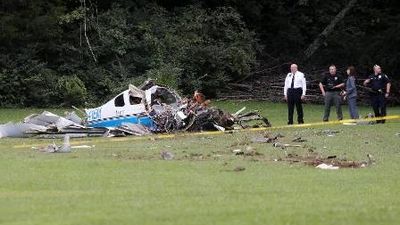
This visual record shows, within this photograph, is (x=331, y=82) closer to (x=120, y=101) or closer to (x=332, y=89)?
(x=332, y=89)

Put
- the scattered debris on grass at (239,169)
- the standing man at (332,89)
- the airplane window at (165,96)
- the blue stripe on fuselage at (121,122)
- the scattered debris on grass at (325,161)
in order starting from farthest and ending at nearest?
the standing man at (332,89)
the airplane window at (165,96)
the blue stripe on fuselage at (121,122)
the scattered debris on grass at (325,161)
the scattered debris on grass at (239,169)

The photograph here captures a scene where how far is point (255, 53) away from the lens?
1702 inches

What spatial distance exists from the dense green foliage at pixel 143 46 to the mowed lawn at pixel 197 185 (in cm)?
1801

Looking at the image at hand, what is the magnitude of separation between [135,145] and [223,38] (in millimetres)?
23755

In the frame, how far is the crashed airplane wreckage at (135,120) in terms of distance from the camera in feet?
73.4

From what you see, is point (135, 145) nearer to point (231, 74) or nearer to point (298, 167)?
point (298, 167)

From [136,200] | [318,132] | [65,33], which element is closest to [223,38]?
[65,33]

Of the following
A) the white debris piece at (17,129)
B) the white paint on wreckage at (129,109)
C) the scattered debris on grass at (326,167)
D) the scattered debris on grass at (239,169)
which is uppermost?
the white paint on wreckage at (129,109)

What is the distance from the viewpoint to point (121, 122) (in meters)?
23.5

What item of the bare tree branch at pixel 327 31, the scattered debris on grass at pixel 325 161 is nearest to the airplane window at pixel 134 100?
the scattered debris on grass at pixel 325 161

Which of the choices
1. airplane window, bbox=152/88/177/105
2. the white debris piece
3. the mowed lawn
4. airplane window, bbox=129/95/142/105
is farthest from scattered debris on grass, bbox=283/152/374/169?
the white debris piece

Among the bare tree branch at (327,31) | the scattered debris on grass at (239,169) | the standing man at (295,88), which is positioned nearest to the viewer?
the scattered debris on grass at (239,169)

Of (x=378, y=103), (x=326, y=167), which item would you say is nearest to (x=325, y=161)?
(x=326, y=167)

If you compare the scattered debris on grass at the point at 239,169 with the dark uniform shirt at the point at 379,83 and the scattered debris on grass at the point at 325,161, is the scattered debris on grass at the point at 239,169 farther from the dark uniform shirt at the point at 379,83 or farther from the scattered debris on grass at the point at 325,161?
the dark uniform shirt at the point at 379,83
